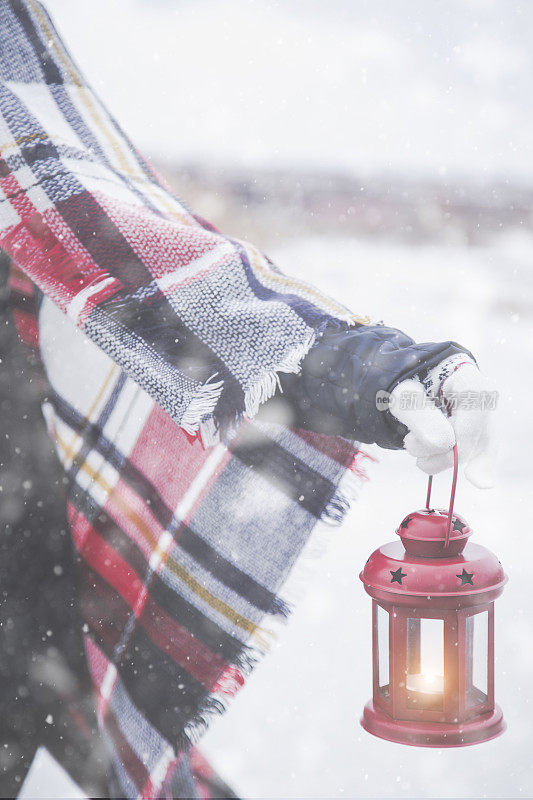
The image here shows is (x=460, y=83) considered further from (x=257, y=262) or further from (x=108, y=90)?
(x=257, y=262)

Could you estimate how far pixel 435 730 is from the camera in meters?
0.65

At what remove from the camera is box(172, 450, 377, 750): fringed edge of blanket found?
0.80 metres

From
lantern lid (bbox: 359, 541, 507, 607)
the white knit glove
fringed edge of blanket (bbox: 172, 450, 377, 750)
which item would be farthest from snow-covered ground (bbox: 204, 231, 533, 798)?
the white knit glove

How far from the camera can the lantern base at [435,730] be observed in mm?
643

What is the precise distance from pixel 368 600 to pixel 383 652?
0.74m

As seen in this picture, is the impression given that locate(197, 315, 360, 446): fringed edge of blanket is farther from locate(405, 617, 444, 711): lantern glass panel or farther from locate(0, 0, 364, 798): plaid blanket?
locate(405, 617, 444, 711): lantern glass panel

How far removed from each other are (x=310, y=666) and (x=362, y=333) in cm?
95

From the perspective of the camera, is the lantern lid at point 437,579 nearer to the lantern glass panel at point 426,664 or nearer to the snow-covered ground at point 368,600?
the lantern glass panel at point 426,664

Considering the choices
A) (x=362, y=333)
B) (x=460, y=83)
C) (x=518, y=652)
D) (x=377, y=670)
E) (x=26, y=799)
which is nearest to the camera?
(x=362, y=333)

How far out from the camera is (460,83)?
5.01ft

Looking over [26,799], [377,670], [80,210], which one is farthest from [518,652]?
[80,210]

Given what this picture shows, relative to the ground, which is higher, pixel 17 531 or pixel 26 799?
pixel 17 531

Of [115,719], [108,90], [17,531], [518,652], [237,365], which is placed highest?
[237,365]

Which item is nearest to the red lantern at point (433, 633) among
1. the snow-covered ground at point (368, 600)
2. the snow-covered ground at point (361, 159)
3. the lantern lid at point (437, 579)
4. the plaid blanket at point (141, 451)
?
the lantern lid at point (437, 579)
